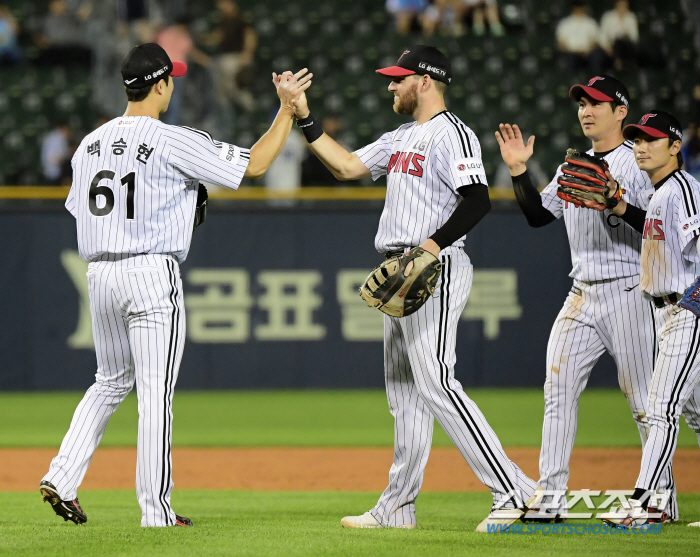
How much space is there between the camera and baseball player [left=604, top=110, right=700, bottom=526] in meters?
4.14

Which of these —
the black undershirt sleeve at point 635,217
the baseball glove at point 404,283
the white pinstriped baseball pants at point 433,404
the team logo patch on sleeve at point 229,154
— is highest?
the team logo patch on sleeve at point 229,154

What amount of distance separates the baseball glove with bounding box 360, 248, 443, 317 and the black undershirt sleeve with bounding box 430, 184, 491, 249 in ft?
0.29

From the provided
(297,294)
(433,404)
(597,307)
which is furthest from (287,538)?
(297,294)

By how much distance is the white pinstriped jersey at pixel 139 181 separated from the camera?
4035 millimetres

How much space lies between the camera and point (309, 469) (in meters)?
6.53

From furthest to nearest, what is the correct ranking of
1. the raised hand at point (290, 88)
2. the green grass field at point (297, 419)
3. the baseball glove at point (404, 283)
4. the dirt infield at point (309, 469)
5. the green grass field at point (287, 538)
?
the green grass field at point (297, 419)
the dirt infield at point (309, 469)
the raised hand at point (290, 88)
the baseball glove at point (404, 283)
the green grass field at point (287, 538)

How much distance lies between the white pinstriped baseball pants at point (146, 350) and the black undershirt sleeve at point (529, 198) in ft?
5.36

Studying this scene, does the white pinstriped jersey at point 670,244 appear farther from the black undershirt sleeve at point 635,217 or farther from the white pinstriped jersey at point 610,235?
the white pinstriped jersey at point 610,235

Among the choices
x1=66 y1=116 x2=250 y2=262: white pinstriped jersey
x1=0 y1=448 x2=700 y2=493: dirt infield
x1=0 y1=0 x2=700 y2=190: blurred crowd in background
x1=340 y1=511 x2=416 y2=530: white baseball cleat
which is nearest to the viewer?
x1=66 y1=116 x2=250 y2=262: white pinstriped jersey

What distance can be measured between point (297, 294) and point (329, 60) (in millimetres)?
4155

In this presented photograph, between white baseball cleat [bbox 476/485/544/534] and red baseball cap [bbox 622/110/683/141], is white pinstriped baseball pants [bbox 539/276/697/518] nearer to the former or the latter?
white baseball cleat [bbox 476/485/544/534]

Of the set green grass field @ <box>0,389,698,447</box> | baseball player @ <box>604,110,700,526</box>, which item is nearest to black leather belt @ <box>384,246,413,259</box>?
baseball player @ <box>604,110,700,526</box>

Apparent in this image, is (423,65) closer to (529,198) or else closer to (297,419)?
(529,198)

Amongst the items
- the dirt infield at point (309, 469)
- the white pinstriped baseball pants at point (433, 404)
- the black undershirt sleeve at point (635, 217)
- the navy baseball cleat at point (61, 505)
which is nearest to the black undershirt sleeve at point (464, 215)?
the white pinstriped baseball pants at point (433, 404)
